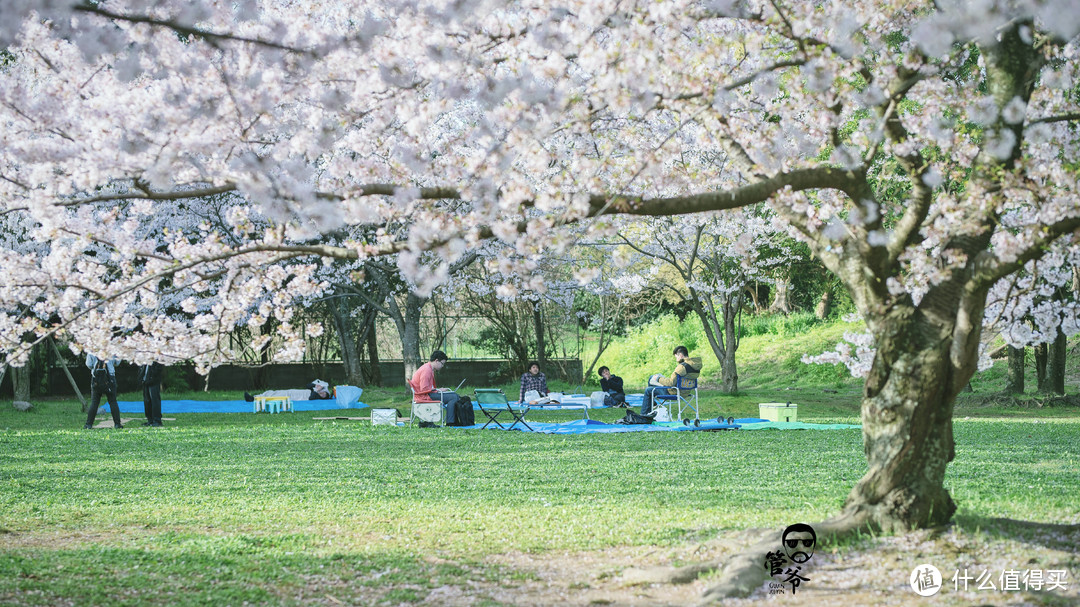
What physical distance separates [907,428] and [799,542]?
0.80 meters

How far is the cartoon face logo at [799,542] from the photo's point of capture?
14.8ft

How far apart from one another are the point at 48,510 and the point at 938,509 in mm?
5777

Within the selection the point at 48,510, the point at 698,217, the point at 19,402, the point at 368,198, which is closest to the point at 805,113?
the point at 368,198

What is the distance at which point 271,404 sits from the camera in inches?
677

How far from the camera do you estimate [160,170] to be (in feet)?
13.8

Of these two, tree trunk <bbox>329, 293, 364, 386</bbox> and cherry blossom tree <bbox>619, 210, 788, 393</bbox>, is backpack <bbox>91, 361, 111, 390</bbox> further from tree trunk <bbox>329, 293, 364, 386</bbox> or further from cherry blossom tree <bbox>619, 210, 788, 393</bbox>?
tree trunk <bbox>329, 293, 364, 386</bbox>

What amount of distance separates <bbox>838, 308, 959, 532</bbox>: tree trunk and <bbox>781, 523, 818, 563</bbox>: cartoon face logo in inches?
11.8

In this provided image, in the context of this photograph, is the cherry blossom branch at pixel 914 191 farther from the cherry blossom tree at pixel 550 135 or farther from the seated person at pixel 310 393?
the seated person at pixel 310 393

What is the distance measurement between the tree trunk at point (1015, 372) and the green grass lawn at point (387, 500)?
7.64 meters

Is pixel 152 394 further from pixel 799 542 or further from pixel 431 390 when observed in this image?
pixel 799 542

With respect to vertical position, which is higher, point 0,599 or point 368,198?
point 368,198

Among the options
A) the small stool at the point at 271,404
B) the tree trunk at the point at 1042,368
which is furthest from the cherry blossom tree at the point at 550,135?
the tree trunk at the point at 1042,368

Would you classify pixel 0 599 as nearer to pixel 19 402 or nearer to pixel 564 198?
pixel 564 198

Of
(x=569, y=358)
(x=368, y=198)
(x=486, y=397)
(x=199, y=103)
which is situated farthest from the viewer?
(x=569, y=358)
